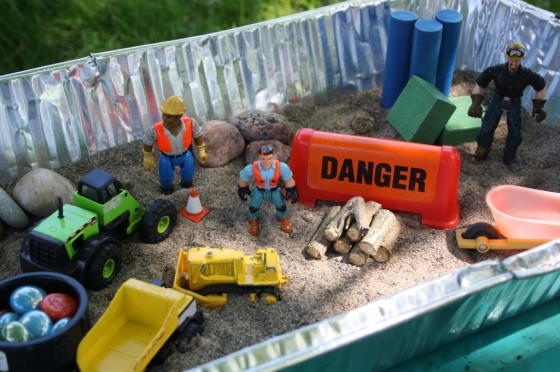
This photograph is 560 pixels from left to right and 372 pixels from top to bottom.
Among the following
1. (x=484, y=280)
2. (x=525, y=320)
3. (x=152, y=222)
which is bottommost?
(x=525, y=320)

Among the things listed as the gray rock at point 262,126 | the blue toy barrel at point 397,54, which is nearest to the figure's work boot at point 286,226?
the gray rock at point 262,126

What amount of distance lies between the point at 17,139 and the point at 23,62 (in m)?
1.43

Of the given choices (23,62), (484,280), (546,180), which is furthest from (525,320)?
(23,62)

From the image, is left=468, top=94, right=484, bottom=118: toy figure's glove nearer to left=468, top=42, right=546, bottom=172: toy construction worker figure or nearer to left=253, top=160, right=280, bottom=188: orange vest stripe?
left=468, top=42, right=546, bottom=172: toy construction worker figure

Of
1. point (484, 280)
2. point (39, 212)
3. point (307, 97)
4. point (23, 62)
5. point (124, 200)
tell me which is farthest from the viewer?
point (23, 62)

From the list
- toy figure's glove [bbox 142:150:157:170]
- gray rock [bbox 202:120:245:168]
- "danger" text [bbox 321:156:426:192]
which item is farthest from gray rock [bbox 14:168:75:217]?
"danger" text [bbox 321:156:426:192]

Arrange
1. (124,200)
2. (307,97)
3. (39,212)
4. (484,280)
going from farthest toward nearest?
(307,97) → (39,212) → (124,200) → (484,280)

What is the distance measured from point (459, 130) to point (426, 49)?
1.54ft

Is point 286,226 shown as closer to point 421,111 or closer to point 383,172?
point 383,172

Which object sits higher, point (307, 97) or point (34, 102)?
point (34, 102)

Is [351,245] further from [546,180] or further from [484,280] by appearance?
[546,180]

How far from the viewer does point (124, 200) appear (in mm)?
3109

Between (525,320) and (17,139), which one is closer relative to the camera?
(525,320)

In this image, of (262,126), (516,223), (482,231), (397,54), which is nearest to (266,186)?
(262,126)
